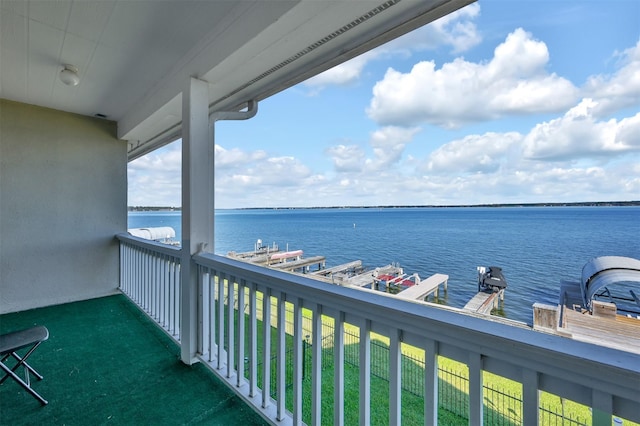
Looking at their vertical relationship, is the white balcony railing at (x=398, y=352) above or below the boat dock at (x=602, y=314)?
below

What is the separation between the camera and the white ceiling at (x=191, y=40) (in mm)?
1402

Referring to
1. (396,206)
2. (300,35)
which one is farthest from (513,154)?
(396,206)

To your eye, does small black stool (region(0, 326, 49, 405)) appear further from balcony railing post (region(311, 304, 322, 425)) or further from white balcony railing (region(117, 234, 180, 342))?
balcony railing post (region(311, 304, 322, 425))

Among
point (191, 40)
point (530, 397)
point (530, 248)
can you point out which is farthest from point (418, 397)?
point (191, 40)

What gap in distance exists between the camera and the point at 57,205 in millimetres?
3361

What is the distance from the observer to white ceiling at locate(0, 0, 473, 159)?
4.60 feet

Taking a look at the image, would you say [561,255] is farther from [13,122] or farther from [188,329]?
[13,122]

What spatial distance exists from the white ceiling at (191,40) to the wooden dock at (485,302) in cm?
129

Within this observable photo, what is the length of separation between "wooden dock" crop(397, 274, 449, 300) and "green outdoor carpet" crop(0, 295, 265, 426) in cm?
115

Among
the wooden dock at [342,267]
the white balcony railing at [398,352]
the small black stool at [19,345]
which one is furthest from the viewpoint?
the wooden dock at [342,267]

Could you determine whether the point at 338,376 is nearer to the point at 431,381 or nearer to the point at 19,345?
the point at 431,381

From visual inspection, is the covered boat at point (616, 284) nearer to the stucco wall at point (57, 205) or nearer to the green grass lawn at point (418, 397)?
the green grass lawn at point (418, 397)

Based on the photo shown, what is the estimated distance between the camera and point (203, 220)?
220 cm

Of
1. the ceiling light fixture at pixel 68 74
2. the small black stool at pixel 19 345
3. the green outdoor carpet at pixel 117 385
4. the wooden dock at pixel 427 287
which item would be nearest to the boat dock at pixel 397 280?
the wooden dock at pixel 427 287
